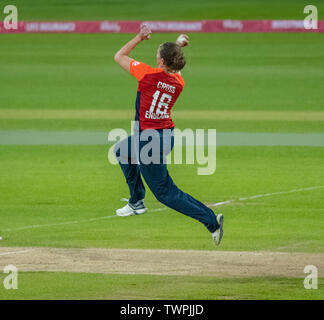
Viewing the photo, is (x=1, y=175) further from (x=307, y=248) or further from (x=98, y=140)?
(x=307, y=248)

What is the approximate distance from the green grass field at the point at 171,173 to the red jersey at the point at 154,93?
5.70 feet

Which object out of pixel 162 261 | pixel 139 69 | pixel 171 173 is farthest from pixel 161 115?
pixel 171 173

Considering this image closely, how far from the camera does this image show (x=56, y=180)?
18797 millimetres

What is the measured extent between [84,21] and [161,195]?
5736 centimetres

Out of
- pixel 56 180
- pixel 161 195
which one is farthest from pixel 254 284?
pixel 56 180

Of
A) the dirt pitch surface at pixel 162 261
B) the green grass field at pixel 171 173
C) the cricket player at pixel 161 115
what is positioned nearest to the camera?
the green grass field at pixel 171 173

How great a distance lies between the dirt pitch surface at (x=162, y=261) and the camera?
36.2 ft

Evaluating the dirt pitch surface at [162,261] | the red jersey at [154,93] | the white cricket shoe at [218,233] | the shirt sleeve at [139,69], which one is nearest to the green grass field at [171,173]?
the dirt pitch surface at [162,261]

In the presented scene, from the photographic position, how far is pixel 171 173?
65.9 feet

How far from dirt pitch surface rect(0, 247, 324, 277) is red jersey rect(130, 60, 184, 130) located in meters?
1.57

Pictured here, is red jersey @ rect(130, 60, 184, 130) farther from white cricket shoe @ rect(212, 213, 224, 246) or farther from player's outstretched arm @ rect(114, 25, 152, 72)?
white cricket shoe @ rect(212, 213, 224, 246)

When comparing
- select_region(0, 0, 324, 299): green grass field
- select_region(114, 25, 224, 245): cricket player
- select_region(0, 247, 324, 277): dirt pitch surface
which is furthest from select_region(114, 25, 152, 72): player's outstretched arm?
select_region(0, 0, 324, 299): green grass field

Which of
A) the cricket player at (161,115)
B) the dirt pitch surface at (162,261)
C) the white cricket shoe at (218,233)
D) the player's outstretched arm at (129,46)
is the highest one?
the player's outstretched arm at (129,46)

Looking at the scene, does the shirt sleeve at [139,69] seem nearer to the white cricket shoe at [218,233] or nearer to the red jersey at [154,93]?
the red jersey at [154,93]
